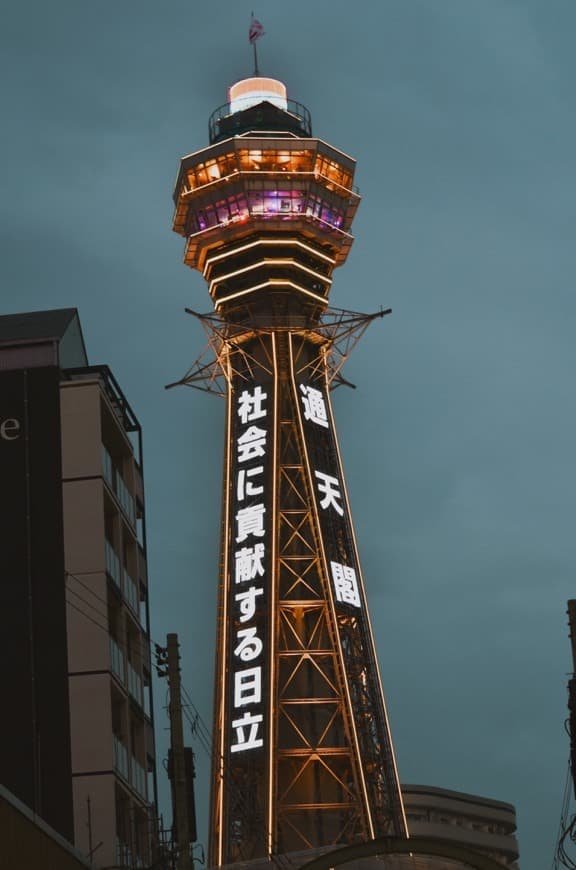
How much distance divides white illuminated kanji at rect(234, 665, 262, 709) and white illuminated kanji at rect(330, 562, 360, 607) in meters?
6.27

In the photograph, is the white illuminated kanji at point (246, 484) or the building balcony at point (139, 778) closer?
the building balcony at point (139, 778)

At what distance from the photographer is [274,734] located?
90438 mm

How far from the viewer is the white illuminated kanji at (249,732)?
90250 mm

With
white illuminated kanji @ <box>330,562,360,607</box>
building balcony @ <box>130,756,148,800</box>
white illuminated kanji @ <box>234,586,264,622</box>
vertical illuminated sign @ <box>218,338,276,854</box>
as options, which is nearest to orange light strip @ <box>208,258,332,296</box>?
vertical illuminated sign @ <box>218,338,276,854</box>

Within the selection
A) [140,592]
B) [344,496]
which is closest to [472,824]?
[344,496]

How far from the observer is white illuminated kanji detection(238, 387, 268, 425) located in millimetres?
99375

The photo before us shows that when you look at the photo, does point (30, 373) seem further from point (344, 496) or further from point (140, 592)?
point (344, 496)

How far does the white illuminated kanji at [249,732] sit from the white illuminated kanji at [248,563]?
743 centimetres

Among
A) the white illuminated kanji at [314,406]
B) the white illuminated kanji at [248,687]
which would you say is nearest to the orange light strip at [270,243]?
the white illuminated kanji at [314,406]

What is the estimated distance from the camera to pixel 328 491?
97938 millimetres

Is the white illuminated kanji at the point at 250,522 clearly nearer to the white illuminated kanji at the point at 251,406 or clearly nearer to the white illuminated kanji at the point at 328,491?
the white illuminated kanji at the point at 328,491

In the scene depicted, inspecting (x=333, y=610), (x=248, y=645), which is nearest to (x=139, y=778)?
(x=248, y=645)

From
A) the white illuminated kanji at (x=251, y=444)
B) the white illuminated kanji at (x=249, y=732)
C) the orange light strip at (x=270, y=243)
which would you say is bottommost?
the white illuminated kanji at (x=249, y=732)

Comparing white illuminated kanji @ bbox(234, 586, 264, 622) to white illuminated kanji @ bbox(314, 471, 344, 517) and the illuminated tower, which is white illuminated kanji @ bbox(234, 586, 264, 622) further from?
white illuminated kanji @ bbox(314, 471, 344, 517)
